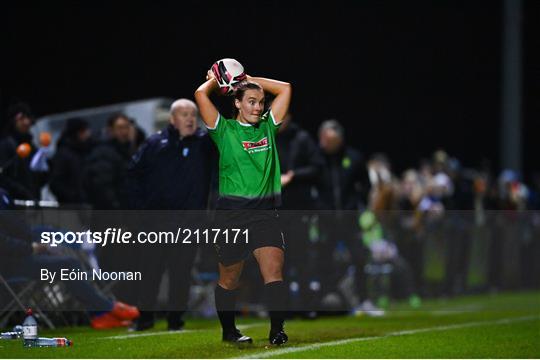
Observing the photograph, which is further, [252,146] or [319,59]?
[319,59]

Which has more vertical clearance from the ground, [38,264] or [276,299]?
[38,264]

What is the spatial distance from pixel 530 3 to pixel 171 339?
57.4 feet

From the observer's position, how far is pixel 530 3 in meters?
25.7

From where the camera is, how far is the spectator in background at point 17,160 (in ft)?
40.5

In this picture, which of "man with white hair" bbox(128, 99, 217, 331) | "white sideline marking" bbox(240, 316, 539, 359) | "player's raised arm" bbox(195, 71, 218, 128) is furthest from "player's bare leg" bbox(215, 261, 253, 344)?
"man with white hair" bbox(128, 99, 217, 331)

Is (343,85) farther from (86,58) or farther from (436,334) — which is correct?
(436,334)

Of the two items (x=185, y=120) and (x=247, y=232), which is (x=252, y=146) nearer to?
(x=247, y=232)

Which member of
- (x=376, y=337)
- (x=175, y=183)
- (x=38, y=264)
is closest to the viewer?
(x=376, y=337)

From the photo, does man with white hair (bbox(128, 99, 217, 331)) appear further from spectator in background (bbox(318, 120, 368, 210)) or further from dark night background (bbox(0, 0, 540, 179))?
spectator in background (bbox(318, 120, 368, 210))

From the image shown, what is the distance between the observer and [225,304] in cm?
962

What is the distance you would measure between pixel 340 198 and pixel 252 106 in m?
6.04

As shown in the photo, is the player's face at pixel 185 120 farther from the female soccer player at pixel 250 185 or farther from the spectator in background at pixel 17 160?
the female soccer player at pixel 250 185

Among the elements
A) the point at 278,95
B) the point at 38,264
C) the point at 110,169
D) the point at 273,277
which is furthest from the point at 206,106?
the point at 110,169

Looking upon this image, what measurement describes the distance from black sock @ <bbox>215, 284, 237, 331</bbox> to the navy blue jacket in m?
2.22
